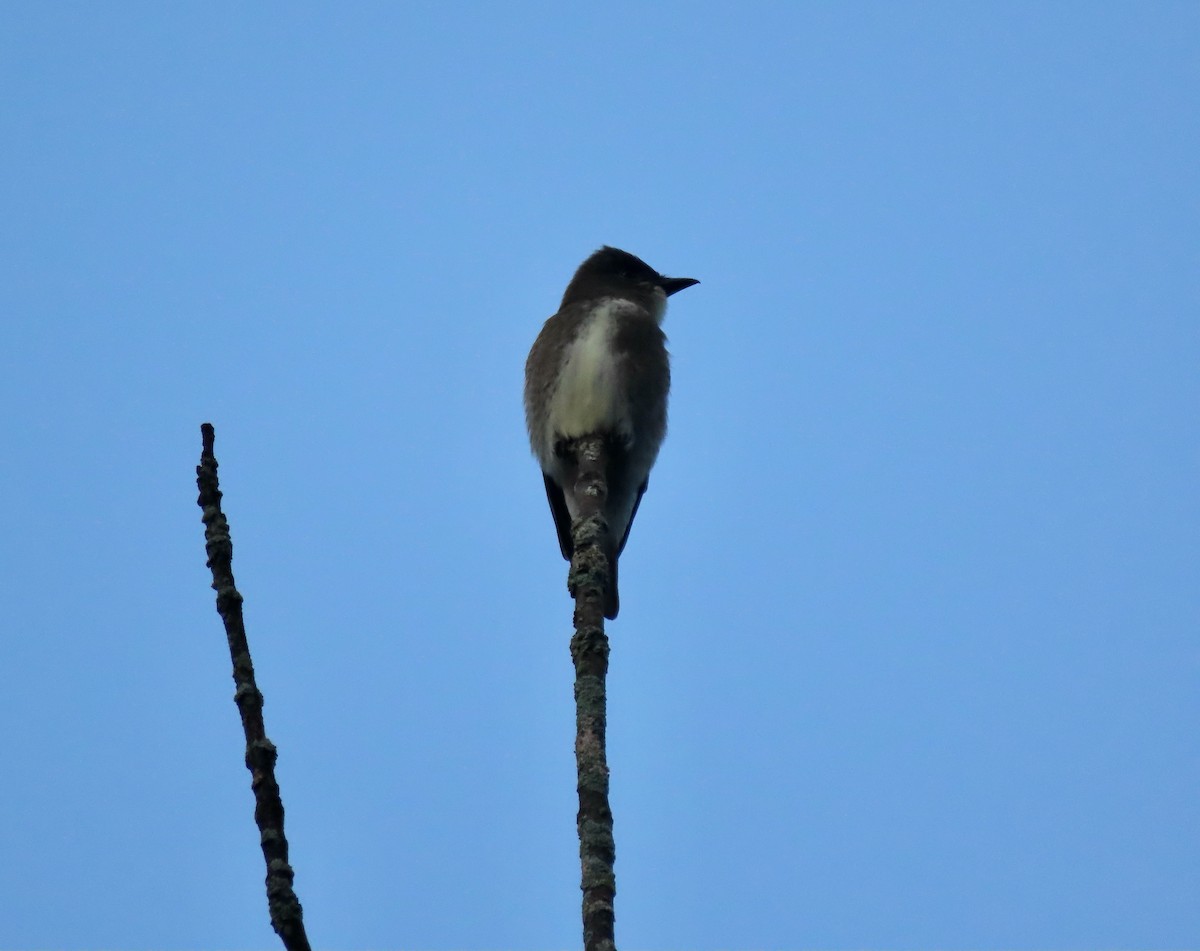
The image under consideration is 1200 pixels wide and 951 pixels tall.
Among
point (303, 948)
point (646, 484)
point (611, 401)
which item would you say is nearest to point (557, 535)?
point (646, 484)

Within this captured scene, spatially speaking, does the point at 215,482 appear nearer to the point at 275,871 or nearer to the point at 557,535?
the point at 275,871

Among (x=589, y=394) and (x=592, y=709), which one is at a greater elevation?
(x=589, y=394)

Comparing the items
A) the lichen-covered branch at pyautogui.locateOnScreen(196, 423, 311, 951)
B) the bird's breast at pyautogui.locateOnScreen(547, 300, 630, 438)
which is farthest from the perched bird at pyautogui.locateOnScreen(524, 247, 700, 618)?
the lichen-covered branch at pyautogui.locateOnScreen(196, 423, 311, 951)

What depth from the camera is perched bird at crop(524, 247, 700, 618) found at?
739cm

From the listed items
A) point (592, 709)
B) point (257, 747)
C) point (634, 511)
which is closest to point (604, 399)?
point (634, 511)

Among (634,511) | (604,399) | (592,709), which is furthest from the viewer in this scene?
(634,511)

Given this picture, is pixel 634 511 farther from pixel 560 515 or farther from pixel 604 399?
pixel 604 399

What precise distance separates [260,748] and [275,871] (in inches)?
9.8

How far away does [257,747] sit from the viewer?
284 centimetres

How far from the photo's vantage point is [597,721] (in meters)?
A: 3.91

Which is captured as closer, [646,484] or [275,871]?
[275,871]

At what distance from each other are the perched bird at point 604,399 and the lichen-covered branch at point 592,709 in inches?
38.5

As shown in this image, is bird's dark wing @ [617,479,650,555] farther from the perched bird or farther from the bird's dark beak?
the bird's dark beak

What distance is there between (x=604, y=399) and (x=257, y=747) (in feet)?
15.3
